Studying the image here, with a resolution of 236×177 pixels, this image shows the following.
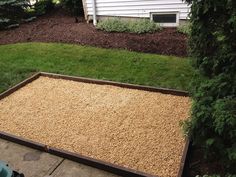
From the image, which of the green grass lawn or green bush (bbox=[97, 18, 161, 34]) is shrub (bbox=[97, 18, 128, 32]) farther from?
the green grass lawn

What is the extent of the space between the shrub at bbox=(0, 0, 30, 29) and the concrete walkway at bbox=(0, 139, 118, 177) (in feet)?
21.8

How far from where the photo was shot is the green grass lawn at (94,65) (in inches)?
239

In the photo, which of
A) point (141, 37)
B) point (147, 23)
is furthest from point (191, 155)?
point (147, 23)

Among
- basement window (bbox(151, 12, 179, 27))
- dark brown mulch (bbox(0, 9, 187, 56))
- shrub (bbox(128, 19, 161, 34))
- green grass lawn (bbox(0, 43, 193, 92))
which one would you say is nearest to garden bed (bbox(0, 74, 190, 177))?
green grass lawn (bbox(0, 43, 193, 92))

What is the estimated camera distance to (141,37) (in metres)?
7.92

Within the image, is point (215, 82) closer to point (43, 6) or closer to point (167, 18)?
point (167, 18)

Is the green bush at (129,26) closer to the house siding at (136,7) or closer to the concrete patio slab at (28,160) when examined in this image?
the house siding at (136,7)

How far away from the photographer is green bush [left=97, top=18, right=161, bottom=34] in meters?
8.28

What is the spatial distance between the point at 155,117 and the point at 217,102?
5.84 feet

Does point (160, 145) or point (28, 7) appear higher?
point (28, 7)

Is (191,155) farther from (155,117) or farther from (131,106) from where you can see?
(131,106)

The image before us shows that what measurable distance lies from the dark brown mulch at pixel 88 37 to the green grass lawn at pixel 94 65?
368mm

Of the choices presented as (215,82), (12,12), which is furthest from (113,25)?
(215,82)

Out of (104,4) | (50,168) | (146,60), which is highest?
(104,4)
